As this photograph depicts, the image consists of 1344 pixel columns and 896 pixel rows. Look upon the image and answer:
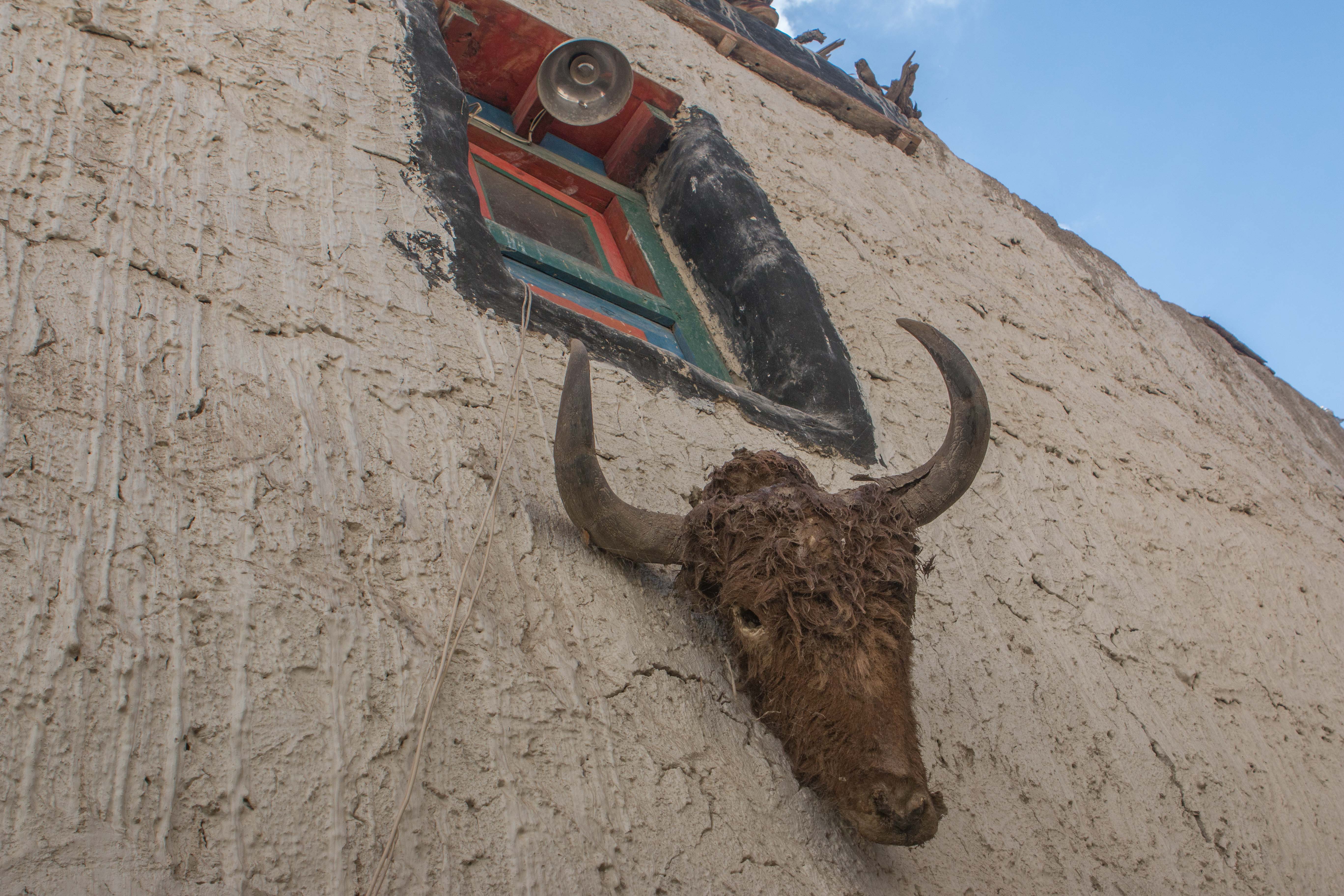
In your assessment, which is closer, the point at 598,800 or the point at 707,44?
the point at 598,800

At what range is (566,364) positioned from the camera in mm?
2771

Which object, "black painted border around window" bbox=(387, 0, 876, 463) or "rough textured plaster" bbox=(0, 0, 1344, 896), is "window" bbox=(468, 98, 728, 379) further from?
"rough textured plaster" bbox=(0, 0, 1344, 896)

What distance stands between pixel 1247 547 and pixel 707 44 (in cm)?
417

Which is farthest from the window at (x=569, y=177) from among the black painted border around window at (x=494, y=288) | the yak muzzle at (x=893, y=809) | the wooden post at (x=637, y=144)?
the yak muzzle at (x=893, y=809)

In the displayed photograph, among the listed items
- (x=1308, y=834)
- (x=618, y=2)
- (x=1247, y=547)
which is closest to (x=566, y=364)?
A: (x=1308, y=834)

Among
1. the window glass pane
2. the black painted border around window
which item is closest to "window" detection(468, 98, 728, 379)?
the window glass pane

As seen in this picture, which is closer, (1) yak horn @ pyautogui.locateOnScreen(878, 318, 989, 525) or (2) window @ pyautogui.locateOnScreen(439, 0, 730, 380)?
(1) yak horn @ pyautogui.locateOnScreen(878, 318, 989, 525)

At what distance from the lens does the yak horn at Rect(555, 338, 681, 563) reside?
2.12m

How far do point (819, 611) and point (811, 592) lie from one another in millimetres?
45

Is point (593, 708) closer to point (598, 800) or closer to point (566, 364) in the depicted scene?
point (598, 800)

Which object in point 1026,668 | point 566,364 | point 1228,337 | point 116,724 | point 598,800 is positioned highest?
point 1228,337

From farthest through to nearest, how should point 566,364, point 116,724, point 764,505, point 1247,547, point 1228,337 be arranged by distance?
1. point 1228,337
2. point 1247,547
3. point 566,364
4. point 764,505
5. point 116,724

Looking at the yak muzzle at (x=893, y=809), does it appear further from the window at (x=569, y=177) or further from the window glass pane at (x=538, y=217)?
the window glass pane at (x=538, y=217)

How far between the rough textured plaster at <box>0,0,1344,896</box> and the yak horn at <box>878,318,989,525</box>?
528 millimetres
